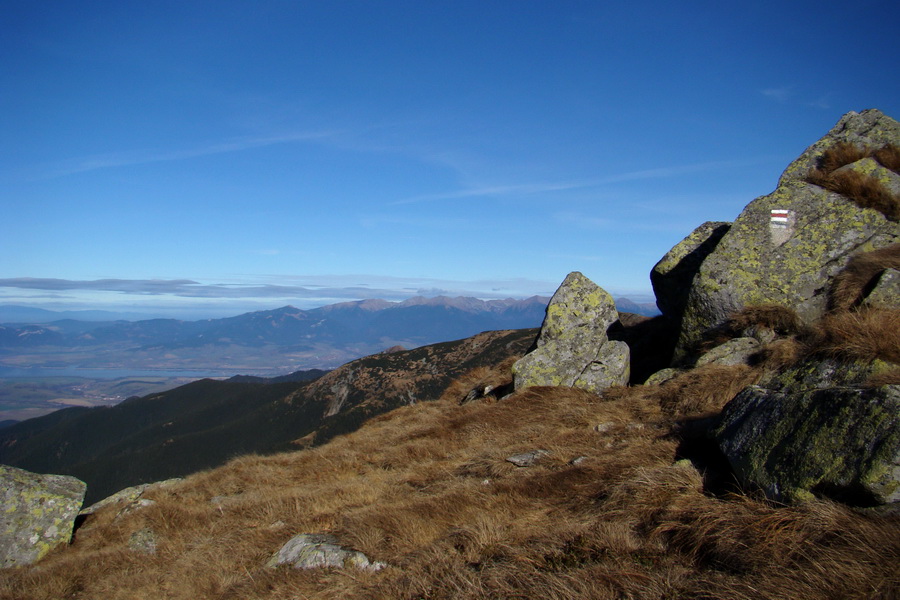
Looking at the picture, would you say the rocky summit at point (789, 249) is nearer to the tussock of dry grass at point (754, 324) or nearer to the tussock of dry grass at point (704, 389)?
the tussock of dry grass at point (754, 324)

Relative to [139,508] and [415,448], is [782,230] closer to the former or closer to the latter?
[415,448]

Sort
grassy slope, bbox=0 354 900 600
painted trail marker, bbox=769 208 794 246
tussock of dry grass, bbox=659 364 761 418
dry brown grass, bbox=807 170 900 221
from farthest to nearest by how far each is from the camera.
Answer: painted trail marker, bbox=769 208 794 246
dry brown grass, bbox=807 170 900 221
tussock of dry grass, bbox=659 364 761 418
grassy slope, bbox=0 354 900 600

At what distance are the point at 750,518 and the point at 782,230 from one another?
475 inches

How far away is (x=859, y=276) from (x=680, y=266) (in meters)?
5.04

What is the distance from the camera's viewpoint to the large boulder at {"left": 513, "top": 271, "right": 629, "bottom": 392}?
608 inches

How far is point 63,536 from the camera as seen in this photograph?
1066 centimetres

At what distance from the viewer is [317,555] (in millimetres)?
6793

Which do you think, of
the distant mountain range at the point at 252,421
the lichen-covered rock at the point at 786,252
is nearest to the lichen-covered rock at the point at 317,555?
the lichen-covered rock at the point at 786,252

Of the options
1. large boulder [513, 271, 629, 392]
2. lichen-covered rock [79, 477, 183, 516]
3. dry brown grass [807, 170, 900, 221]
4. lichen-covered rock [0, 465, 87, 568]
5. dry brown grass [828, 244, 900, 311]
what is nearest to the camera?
lichen-covered rock [0, 465, 87, 568]

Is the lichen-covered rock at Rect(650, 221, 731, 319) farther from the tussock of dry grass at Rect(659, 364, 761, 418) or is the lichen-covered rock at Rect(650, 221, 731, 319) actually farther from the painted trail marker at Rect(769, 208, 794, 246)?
the tussock of dry grass at Rect(659, 364, 761, 418)

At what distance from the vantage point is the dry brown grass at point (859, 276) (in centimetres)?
1198

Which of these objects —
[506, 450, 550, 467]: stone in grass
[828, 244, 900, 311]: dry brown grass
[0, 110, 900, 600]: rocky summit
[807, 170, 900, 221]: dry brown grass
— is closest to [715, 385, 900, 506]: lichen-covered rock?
[0, 110, 900, 600]: rocky summit

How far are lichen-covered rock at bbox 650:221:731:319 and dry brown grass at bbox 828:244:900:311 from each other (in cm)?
386

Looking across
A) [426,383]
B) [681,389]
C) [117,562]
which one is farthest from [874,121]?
[426,383]
